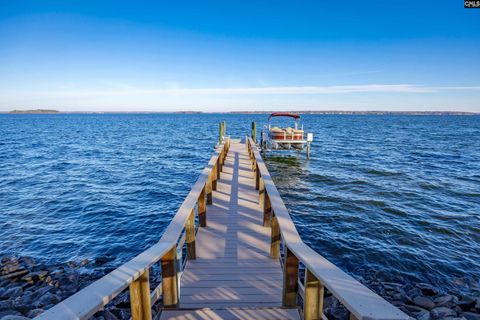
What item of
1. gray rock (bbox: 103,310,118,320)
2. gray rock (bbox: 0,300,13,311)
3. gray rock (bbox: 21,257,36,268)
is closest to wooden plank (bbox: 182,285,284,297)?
gray rock (bbox: 103,310,118,320)

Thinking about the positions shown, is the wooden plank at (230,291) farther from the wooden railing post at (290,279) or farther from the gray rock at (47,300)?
the gray rock at (47,300)

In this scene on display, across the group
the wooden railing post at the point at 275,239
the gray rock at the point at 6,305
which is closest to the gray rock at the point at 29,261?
the gray rock at the point at 6,305

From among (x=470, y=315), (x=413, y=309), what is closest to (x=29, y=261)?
(x=413, y=309)

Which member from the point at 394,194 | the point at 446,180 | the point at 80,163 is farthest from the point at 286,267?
the point at 80,163

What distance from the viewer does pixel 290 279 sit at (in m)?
3.03

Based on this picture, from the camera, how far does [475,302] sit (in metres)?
5.61

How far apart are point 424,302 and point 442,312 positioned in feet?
1.26

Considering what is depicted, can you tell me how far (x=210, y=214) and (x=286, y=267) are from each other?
11.9 ft

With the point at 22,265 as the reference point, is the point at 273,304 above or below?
above

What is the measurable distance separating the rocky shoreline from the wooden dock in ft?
4.98

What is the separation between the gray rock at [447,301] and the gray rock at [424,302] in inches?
5.5

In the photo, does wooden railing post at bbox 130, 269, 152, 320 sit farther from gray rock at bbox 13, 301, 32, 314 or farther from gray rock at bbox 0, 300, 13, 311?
gray rock at bbox 0, 300, 13, 311

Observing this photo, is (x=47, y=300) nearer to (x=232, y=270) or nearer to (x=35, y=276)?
(x=35, y=276)

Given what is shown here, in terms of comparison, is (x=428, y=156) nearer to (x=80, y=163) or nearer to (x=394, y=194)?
(x=394, y=194)
